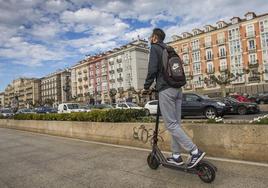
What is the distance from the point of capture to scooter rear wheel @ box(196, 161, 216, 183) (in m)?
3.43

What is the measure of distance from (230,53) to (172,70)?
6027 centimetres

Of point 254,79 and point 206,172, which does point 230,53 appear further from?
point 206,172

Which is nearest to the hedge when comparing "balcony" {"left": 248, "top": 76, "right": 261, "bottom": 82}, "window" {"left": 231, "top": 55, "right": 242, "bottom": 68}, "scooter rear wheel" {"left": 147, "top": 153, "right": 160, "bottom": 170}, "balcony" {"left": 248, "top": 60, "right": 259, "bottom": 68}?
"scooter rear wheel" {"left": 147, "top": 153, "right": 160, "bottom": 170}

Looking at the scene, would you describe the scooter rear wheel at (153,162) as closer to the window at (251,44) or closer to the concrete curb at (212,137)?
the concrete curb at (212,137)

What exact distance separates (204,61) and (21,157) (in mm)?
61729

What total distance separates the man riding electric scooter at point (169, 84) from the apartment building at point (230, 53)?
51298mm

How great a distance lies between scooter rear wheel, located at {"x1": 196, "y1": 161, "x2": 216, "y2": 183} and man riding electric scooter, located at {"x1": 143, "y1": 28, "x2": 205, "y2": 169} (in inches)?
13.7

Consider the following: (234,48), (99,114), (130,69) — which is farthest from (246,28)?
(99,114)

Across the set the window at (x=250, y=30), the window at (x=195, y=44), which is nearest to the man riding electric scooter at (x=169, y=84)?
the window at (x=250, y=30)

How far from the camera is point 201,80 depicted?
63.5 meters

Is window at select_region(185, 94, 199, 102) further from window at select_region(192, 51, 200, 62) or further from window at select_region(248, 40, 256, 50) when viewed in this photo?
window at select_region(192, 51, 200, 62)

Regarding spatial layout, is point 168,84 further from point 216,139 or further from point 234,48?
point 234,48

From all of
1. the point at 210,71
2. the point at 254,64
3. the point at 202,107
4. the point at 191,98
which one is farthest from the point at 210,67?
the point at 202,107

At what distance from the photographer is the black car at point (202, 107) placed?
15539 millimetres
